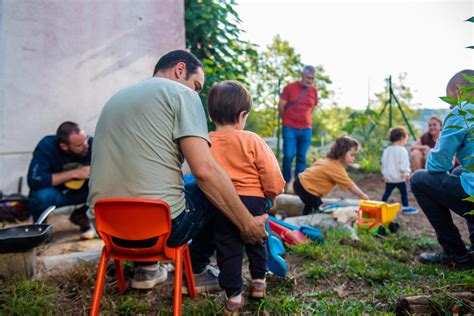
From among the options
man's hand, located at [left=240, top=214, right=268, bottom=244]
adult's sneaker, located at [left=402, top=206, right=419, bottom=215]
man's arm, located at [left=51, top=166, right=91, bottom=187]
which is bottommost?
adult's sneaker, located at [left=402, top=206, right=419, bottom=215]

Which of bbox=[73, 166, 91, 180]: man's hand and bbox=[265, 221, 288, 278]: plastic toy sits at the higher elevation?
bbox=[73, 166, 91, 180]: man's hand

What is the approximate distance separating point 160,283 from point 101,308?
0.44 metres

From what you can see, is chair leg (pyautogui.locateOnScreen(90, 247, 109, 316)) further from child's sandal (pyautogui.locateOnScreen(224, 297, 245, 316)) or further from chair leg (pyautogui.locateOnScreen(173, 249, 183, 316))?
child's sandal (pyautogui.locateOnScreen(224, 297, 245, 316))

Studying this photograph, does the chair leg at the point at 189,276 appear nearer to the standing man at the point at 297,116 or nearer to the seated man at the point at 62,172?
the seated man at the point at 62,172

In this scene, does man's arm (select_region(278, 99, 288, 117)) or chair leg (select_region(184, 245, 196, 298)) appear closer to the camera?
chair leg (select_region(184, 245, 196, 298))

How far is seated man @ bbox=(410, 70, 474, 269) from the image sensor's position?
2580 millimetres

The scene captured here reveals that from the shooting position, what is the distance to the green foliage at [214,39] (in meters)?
5.65

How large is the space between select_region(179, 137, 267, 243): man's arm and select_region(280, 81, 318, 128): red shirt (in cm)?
404

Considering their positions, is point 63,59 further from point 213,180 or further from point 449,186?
point 449,186

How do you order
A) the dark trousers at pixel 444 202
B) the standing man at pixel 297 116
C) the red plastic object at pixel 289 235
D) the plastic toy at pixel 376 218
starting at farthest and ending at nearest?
1. the standing man at pixel 297 116
2. the plastic toy at pixel 376 218
3. the red plastic object at pixel 289 235
4. the dark trousers at pixel 444 202

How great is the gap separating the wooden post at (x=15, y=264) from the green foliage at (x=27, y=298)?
98 millimetres

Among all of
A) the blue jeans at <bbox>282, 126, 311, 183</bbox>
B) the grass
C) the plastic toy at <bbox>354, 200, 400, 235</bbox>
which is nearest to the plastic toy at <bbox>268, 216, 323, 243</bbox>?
the grass

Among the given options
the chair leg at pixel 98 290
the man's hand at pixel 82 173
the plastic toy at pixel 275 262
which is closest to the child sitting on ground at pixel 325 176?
the plastic toy at pixel 275 262

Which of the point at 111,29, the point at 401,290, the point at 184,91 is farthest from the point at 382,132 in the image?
the point at 184,91
